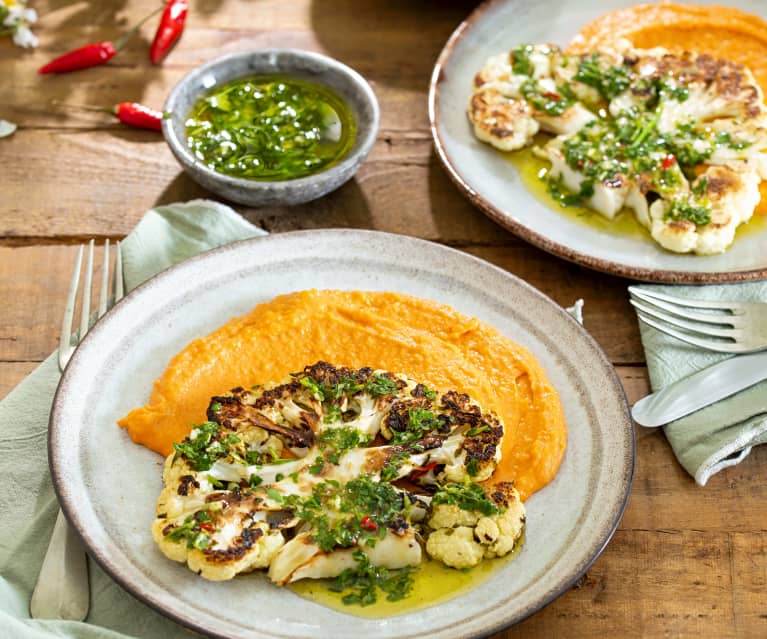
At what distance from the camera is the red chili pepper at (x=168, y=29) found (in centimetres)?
511

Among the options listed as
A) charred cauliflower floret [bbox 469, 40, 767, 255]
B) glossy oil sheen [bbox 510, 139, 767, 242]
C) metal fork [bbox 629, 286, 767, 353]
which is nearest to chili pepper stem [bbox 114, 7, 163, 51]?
charred cauliflower floret [bbox 469, 40, 767, 255]

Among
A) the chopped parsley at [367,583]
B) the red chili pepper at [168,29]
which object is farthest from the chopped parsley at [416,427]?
the red chili pepper at [168,29]

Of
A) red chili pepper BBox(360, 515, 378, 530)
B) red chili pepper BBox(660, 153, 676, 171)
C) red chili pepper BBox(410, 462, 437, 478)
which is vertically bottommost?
red chili pepper BBox(410, 462, 437, 478)

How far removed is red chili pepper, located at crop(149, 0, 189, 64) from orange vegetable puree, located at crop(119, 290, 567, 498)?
2.11 meters

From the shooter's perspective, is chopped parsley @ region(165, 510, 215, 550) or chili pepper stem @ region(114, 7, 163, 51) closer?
chopped parsley @ region(165, 510, 215, 550)

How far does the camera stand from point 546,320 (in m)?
3.57

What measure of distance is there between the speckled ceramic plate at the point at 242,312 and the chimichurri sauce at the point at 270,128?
68cm

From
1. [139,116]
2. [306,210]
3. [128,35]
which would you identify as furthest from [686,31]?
[128,35]

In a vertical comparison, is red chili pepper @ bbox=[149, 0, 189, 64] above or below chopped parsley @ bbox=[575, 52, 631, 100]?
below

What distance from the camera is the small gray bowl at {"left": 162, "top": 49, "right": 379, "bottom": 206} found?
410cm

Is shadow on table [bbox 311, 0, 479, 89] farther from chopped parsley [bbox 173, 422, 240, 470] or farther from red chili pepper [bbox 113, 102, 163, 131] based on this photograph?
chopped parsley [bbox 173, 422, 240, 470]

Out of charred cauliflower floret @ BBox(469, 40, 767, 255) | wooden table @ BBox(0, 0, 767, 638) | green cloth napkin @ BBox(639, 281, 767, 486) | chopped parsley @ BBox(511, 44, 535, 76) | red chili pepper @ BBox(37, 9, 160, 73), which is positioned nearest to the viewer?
wooden table @ BBox(0, 0, 767, 638)

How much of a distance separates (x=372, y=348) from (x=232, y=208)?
1.22m

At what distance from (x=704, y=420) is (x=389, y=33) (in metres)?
2.86
